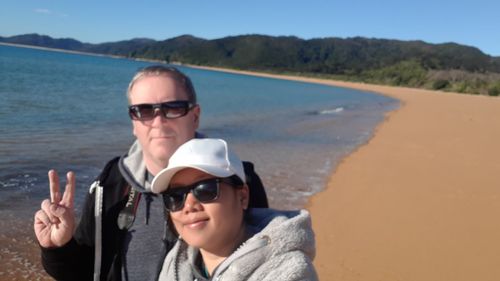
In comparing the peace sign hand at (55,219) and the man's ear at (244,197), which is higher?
the man's ear at (244,197)

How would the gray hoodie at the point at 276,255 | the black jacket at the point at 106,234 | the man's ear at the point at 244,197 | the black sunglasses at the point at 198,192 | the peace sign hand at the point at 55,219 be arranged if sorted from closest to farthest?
the gray hoodie at the point at 276,255, the black sunglasses at the point at 198,192, the man's ear at the point at 244,197, the peace sign hand at the point at 55,219, the black jacket at the point at 106,234

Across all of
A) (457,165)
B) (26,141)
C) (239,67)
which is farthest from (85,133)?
(239,67)

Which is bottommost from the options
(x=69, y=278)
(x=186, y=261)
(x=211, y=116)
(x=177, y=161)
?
(x=211, y=116)

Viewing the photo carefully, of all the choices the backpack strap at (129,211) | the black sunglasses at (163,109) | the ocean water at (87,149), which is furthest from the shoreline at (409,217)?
the black sunglasses at (163,109)

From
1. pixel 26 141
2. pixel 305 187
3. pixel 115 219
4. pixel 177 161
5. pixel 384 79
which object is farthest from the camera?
pixel 384 79

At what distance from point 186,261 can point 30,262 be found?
3.30m

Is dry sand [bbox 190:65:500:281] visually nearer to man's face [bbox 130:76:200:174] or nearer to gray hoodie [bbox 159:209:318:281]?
man's face [bbox 130:76:200:174]

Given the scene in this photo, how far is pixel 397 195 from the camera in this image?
25.3 feet

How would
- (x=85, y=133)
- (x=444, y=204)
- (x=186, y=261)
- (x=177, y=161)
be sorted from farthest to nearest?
(x=85, y=133) → (x=444, y=204) → (x=186, y=261) → (x=177, y=161)

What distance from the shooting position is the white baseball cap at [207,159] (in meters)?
1.70

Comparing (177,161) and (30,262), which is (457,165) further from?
(177,161)

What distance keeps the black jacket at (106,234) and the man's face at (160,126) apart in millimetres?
198

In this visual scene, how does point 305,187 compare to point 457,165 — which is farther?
point 457,165

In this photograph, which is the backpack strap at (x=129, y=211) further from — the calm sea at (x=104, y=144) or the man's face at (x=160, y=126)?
the calm sea at (x=104, y=144)
